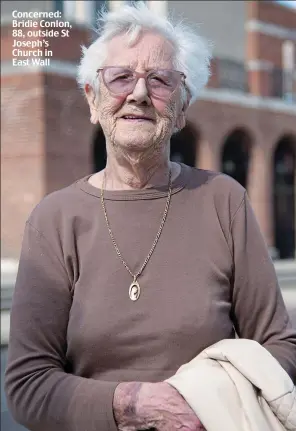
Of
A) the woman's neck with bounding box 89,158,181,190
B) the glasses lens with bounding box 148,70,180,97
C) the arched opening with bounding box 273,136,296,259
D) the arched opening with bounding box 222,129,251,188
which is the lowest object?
the arched opening with bounding box 273,136,296,259

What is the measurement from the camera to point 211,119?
15.8 meters

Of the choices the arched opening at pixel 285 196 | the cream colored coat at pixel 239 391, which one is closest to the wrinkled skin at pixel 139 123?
the cream colored coat at pixel 239 391

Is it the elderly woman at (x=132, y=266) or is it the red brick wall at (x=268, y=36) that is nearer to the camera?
the elderly woman at (x=132, y=266)

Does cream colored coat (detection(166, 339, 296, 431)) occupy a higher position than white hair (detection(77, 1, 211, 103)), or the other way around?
white hair (detection(77, 1, 211, 103))

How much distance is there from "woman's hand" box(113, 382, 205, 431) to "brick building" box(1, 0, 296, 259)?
497 centimetres

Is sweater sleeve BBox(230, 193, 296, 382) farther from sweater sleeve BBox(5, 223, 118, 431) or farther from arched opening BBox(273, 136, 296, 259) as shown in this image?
arched opening BBox(273, 136, 296, 259)

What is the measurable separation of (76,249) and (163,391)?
0.44 meters

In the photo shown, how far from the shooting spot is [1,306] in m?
4.08

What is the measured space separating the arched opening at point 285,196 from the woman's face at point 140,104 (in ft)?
55.8

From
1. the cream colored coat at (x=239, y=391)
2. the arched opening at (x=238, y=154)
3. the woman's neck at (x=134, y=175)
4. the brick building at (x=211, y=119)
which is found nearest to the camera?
the cream colored coat at (x=239, y=391)

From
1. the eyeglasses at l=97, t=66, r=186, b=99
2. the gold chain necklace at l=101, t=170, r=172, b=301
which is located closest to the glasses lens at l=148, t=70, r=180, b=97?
the eyeglasses at l=97, t=66, r=186, b=99

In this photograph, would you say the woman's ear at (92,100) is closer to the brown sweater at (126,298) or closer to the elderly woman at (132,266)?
the elderly woman at (132,266)

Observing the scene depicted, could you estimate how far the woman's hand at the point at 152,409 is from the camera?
4.93 ft

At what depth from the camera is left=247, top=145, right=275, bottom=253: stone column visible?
57.1 ft
